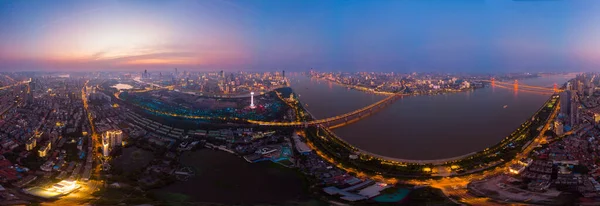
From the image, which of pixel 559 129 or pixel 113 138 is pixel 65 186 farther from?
pixel 559 129

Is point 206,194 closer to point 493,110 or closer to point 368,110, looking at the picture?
point 368,110

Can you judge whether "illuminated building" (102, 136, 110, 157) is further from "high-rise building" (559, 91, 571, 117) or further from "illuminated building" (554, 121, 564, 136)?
"high-rise building" (559, 91, 571, 117)

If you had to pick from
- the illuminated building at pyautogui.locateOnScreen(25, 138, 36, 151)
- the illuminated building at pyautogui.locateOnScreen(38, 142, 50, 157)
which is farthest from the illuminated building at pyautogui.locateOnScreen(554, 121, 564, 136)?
the illuminated building at pyautogui.locateOnScreen(25, 138, 36, 151)

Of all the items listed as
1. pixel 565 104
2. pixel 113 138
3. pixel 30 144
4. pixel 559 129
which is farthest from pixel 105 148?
pixel 565 104

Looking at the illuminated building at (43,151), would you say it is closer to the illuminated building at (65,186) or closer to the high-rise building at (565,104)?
the illuminated building at (65,186)

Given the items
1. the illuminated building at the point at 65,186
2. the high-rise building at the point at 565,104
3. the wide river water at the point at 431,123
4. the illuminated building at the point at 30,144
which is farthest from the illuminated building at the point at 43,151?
the high-rise building at the point at 565,104

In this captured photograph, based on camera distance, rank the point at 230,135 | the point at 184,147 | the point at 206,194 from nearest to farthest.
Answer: the point at 206,194, the point at 184,147, the point at 230,135

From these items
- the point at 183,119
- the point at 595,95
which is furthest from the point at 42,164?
the point at 595,95

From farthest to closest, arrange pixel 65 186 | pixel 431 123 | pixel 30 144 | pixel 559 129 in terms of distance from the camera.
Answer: pixel 431 123 → pixel 559 129 → pixel 30 144 → pixel 65 186
